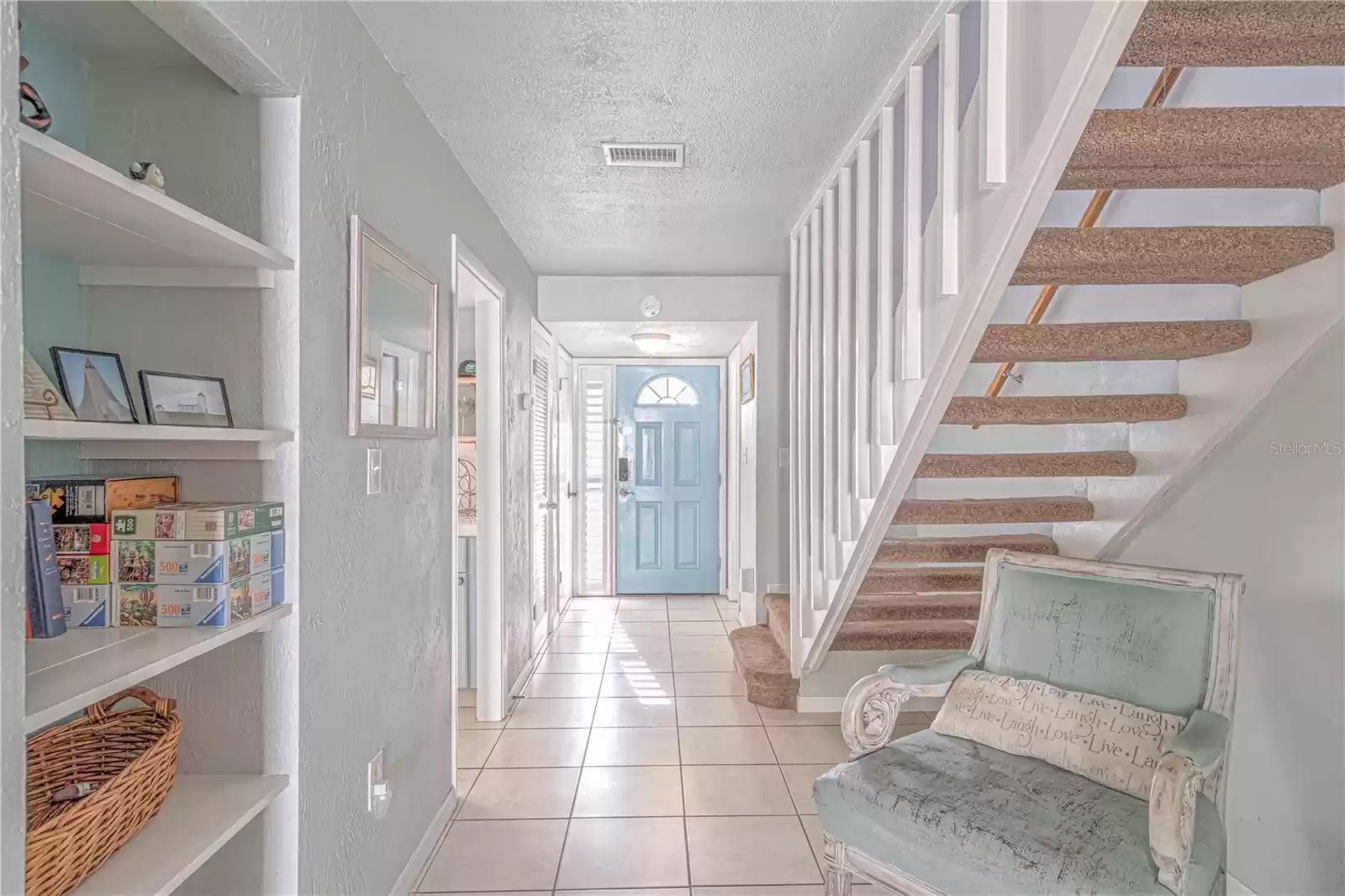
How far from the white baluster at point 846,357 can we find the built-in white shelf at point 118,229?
1.72 meters

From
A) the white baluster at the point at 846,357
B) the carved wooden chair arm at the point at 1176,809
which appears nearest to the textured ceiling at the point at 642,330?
the white baluster at the point at 846,357

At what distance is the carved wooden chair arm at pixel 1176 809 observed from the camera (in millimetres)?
1349

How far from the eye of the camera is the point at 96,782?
1209mm

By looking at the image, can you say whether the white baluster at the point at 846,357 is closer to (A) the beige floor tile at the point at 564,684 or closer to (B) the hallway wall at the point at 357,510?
(B) the hallway wall at the point at 357,510

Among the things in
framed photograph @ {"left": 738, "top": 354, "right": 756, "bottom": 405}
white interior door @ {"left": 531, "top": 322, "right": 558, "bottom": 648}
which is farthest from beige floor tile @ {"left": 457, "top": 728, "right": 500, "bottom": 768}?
framed photograph @ {"left": 738, "top": 354, "right": 756, "bottom": 405}

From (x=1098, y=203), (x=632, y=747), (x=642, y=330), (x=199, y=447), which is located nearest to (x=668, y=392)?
(x=642, y=330)

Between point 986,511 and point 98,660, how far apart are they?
2.25 meters

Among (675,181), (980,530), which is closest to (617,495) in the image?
(980,530)

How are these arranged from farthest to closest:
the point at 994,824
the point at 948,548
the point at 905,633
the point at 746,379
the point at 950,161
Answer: the point at 746,379 → the point at 905,633 → the point at 948,548 → the point at 950,161 → the point at 994,824

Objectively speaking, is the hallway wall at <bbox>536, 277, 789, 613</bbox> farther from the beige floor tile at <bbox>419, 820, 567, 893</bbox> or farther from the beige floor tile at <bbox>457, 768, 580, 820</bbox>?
the beige floor tile at <bbox>419, 820, 567, 893</bbox>

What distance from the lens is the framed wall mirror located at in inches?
66.2

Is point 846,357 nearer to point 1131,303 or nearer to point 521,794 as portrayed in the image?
point 1131,303

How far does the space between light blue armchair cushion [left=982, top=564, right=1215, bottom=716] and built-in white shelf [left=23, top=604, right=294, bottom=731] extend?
6.06 ft

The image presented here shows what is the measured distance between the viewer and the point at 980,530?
11.1 ft
